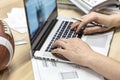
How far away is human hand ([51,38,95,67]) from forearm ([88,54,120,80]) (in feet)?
0.08

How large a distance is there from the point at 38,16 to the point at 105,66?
0.36 meters

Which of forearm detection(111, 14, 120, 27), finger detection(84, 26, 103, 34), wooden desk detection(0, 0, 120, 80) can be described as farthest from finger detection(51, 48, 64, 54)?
forearm detection(111, 14, 120, 27)

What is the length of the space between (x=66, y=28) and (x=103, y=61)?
0.34 m

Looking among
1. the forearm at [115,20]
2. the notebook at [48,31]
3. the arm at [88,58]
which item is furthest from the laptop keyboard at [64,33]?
the forearm at [115,20]

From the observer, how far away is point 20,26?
1.25 m

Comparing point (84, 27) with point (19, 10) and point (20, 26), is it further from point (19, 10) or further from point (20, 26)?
point (19, 10)

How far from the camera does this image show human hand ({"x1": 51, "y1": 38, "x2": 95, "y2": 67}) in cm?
93

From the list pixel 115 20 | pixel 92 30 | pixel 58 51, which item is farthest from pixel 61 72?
pixel 115 20

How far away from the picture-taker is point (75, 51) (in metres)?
0.96

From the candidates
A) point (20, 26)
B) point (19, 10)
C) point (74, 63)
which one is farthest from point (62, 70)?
point (19, 10)

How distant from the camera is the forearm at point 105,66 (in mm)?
885

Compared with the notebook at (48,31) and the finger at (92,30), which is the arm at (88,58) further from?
the finger at (92,30)

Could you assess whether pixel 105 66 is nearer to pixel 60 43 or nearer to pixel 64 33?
pixel 60 43

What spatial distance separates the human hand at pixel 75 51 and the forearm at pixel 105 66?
0.08ft
